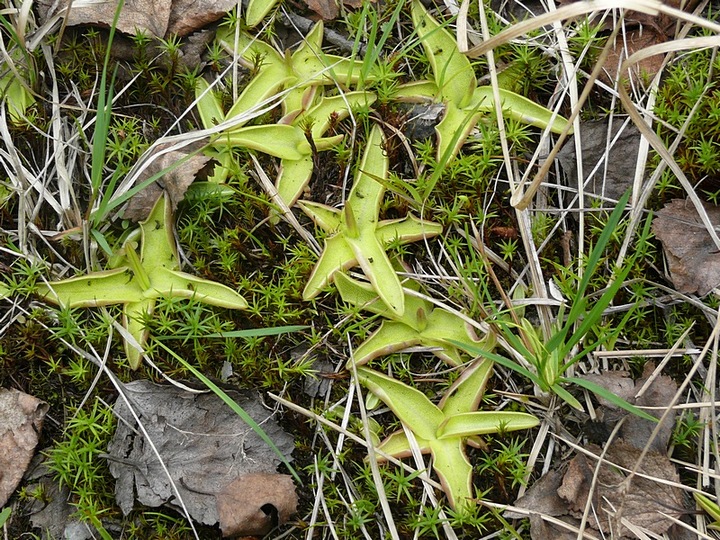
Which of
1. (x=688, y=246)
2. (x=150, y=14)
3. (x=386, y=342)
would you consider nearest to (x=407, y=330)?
(x=386, y=342)

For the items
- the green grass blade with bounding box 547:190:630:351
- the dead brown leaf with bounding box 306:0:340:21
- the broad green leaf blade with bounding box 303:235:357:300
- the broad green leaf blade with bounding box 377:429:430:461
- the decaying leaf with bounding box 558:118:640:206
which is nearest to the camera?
the green grass blade with bounding box 547:190:630:351

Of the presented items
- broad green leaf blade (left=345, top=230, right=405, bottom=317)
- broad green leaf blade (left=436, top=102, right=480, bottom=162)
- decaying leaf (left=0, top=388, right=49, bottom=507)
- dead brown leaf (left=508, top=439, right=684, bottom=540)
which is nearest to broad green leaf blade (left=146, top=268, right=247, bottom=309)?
broad green leaf blade (left=345, top=230, right=405, bottom=317)

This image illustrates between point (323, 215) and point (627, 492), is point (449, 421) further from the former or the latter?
point (323, 215)

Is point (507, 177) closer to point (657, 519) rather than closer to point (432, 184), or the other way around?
point (432, 184)

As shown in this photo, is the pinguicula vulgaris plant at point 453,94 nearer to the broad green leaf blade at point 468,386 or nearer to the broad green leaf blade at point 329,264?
the broad green leaf blade at point 329,264

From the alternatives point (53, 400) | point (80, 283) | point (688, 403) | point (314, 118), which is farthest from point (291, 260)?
point (688, 403)

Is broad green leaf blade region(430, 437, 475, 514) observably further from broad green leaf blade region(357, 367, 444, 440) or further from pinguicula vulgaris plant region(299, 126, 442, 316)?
pinguicula vulgaris plant region(299, 126, 442, 316)
